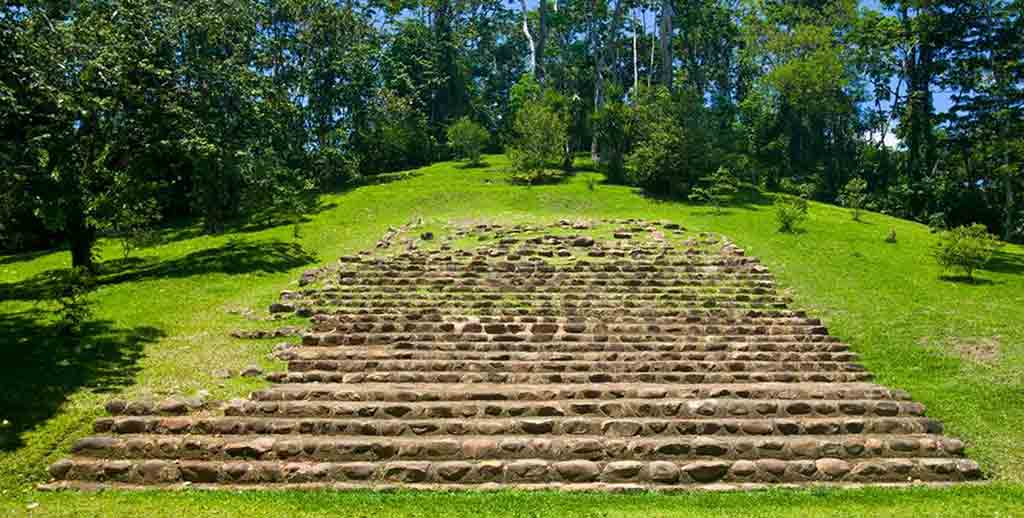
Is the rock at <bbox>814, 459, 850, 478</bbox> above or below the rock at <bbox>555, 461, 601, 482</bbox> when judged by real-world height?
below

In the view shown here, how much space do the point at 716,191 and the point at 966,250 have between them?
527 inches

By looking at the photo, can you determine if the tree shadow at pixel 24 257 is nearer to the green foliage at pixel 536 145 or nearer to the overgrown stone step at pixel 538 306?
the overgrown stone step at pixel 538 306

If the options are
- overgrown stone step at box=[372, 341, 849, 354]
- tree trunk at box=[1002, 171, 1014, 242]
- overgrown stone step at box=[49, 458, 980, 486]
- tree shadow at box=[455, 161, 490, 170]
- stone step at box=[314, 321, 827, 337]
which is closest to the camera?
overgrown stone step at box=[49, 458, 980, 486]

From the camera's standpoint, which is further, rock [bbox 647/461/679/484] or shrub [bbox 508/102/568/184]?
shrub [bbox 508/102/568/184]

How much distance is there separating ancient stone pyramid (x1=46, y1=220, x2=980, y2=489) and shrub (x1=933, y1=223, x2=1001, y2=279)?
683 centimetres

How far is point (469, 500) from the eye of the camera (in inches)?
322

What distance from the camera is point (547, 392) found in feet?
35.1

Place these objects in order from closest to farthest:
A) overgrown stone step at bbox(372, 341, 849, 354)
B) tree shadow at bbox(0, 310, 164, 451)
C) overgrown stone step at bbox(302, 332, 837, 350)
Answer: tree shadow at bbox(0, 310, 164, 451) < overgrown stone step at bbox(372, 341, 849, 354) < overgrown stone step at bbox(302, 332, 837, 350)

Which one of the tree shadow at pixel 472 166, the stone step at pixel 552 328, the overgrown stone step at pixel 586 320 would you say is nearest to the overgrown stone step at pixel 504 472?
the stone step at pixel 552 328

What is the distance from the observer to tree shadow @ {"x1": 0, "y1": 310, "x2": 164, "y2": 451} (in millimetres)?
9750

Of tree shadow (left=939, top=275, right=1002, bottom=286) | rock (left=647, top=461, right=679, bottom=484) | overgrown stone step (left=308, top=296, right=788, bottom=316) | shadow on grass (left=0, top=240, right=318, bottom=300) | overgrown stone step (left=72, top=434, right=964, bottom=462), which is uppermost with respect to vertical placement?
shadow on grass (left=0, top=240, right=318, bottom=300)

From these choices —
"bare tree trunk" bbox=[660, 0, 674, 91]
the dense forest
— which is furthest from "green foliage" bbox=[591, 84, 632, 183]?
"bare tree trunk" bbox=[660, 0, 674, 91]

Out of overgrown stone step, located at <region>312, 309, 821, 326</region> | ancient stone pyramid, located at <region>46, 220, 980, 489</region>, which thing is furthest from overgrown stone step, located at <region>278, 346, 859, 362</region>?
overgrown stone step, located at <region>312, 309, 821, 326</region>

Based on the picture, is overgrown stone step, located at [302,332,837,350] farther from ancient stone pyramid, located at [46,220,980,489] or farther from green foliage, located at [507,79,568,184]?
green foliage, located at [507,79,568,184]
